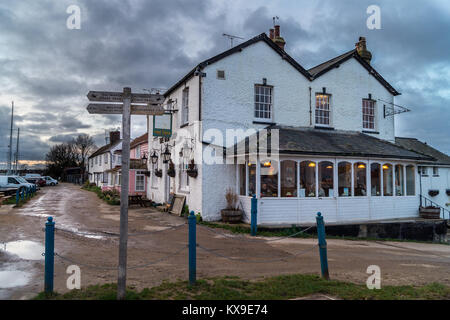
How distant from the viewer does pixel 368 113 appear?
1870 cm

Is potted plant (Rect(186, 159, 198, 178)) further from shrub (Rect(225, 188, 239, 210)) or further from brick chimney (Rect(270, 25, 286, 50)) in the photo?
brick chimney (Rect(270, 25, 286, 50))

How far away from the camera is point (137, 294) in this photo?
506 cm

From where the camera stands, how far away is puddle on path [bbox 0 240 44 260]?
7.81 m

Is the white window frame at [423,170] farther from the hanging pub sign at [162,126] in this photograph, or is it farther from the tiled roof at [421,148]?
the hanging pub sign at [162,126]

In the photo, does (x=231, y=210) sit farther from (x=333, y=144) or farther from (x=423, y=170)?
(x=423, y=170)

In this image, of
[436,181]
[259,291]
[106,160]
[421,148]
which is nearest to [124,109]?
[259,291]

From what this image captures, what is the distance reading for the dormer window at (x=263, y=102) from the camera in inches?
623

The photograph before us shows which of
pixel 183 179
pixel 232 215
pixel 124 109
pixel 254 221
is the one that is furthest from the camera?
pixel 183 179

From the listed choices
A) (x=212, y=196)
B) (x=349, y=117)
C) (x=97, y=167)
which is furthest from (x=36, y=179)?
(x=349, y=117)

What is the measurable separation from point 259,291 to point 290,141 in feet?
29.5

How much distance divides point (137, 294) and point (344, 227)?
391 inches

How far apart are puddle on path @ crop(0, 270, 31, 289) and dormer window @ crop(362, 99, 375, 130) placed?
1779 centimetres

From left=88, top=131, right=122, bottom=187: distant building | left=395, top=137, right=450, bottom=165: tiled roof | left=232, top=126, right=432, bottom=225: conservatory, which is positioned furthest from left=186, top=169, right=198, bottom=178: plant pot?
left=88, top=131, right=122, bottom=187: distant building
